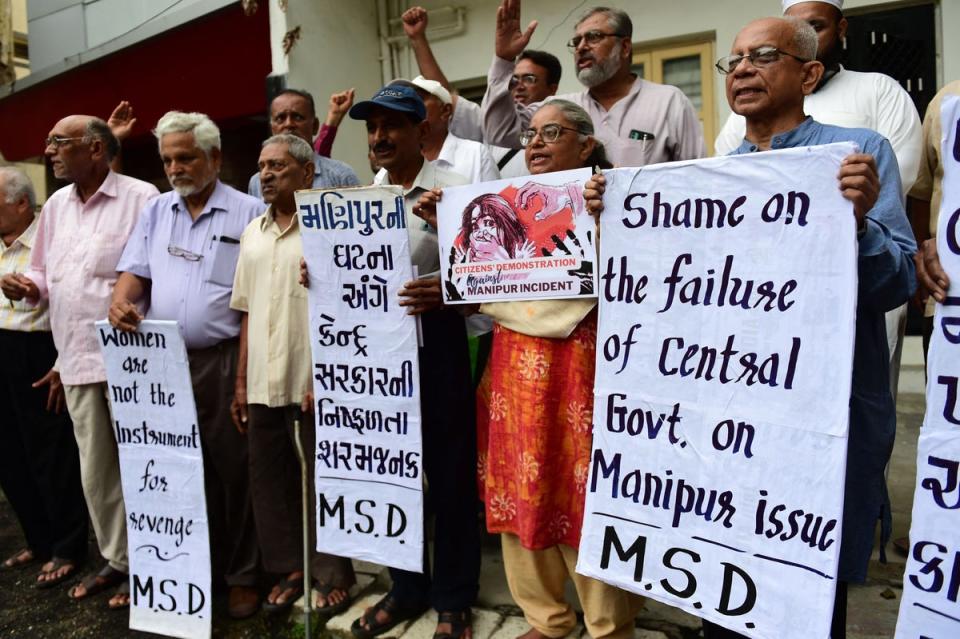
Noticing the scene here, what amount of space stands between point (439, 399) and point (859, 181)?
170 centimetres

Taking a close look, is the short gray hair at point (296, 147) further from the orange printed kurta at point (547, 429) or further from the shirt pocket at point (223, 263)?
the orange printed kurta at point (547, 429)

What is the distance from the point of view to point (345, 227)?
2.80 m

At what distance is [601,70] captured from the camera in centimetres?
324

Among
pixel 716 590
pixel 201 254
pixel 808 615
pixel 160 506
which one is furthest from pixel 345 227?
pixel 808 615

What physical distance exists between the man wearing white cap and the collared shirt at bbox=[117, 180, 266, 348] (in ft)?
2.86

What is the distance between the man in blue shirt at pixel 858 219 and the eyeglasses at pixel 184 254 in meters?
1.95

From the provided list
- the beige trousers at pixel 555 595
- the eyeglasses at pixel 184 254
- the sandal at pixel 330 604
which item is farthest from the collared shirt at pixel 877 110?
the sandal at pixel 330 604

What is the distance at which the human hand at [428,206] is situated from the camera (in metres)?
2.63

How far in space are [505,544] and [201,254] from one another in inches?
73.1

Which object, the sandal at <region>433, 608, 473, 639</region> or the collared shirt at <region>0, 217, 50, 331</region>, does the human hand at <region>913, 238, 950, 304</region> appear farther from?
the collared shirt at <region>0, 217, 50, 331</region>

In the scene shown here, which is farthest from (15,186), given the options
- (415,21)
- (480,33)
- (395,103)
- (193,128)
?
(480,33)

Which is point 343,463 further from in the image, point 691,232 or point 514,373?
point 691,232

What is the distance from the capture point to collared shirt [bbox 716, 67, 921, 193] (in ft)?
9.19

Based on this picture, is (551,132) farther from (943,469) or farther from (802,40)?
(943,469)
